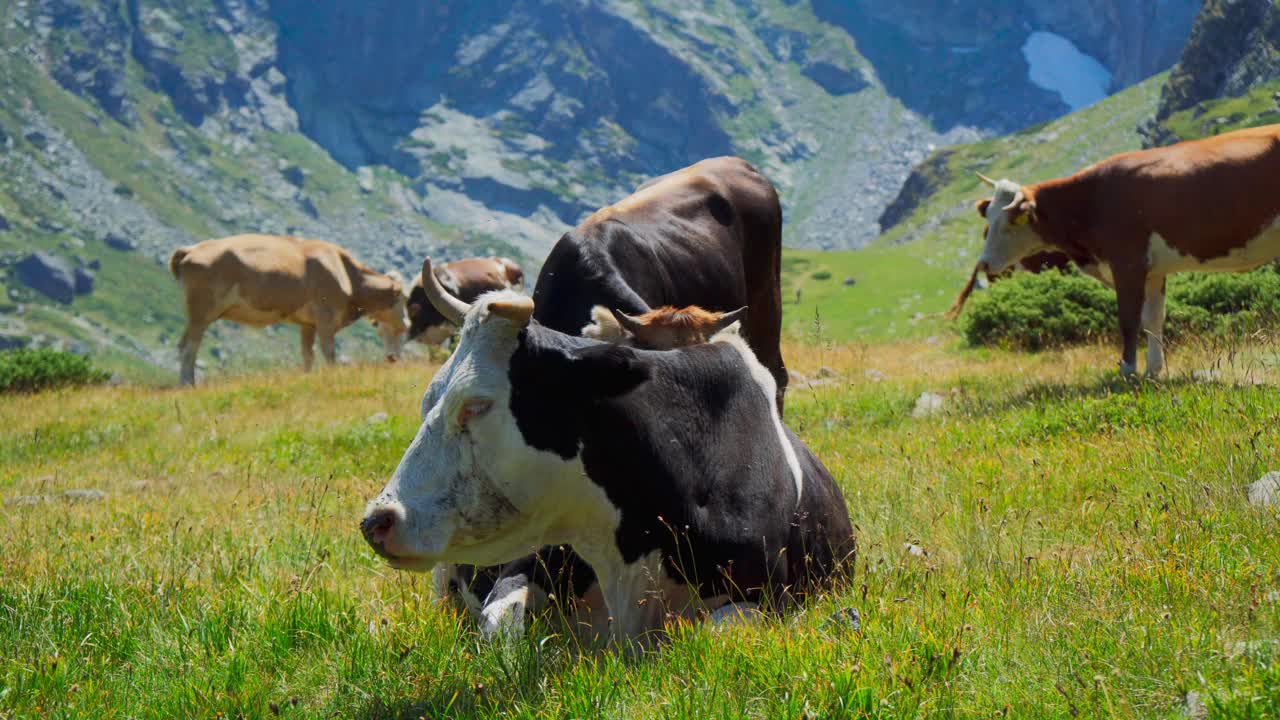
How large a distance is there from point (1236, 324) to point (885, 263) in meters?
131

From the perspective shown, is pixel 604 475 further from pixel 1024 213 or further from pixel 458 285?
pixel 458 285

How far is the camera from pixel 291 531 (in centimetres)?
698

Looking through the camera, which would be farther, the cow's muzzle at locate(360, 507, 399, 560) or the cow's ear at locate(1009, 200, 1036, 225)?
the cow's ear at locate(1009, 200, 1036, 225)

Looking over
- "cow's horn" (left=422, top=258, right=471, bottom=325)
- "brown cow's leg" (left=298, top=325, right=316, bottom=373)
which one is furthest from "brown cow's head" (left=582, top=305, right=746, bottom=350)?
"brown cow's leg" (left=298, top=325, right=316, bottom=373)

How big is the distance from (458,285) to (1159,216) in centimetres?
1369

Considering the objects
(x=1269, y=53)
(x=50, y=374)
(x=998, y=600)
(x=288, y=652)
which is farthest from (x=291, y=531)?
(x=1269, y=53)

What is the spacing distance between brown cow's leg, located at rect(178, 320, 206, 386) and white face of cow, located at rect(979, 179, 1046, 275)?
47.5 ft

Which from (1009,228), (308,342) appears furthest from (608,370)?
(308,342)

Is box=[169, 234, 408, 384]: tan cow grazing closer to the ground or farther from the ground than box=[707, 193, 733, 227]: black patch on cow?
closer to the ground

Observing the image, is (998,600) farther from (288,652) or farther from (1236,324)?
(1236,324)

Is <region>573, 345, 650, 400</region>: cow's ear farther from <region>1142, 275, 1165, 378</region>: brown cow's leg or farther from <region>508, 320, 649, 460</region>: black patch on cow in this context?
<region>1142, 275, 1165, 378</region>: brown cow's leg

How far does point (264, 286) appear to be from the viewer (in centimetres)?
2311

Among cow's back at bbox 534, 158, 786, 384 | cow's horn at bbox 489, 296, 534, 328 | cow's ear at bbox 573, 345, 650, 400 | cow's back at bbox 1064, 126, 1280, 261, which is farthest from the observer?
cow's back at bbox 1064, 126, 1280, 261

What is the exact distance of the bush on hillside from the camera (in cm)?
1538
